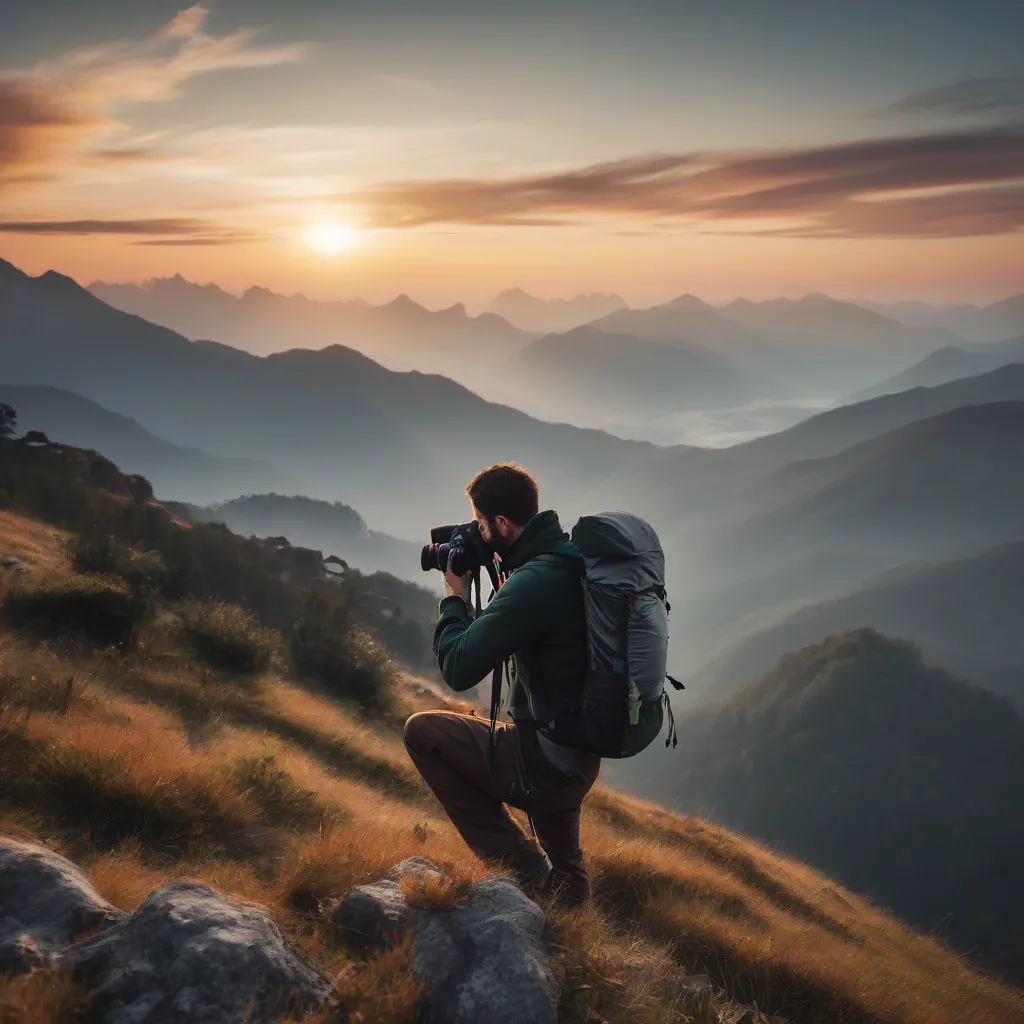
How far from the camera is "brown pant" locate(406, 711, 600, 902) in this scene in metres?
4.64

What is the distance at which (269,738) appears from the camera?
8906mm

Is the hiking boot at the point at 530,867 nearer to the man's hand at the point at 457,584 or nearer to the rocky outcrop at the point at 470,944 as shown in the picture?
the rocky outcrop at the point at 470,944

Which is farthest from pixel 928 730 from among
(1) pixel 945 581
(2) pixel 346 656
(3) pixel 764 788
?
(2) pixel 346 656

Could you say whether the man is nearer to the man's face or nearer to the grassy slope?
the man's face

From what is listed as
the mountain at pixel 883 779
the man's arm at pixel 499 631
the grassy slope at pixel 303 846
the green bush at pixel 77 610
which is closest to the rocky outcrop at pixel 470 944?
the grassy slope at pixel 303 846

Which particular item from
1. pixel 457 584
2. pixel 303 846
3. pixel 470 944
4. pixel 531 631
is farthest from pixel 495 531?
pixel 303 846

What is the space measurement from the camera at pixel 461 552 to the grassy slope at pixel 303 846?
174cm

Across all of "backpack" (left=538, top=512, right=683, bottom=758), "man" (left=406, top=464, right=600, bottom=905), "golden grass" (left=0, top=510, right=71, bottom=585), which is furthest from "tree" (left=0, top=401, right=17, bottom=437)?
"backpack" (left=538, top=512, right=683, bottom=758)

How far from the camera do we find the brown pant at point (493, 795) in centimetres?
464

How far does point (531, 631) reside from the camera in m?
4.05

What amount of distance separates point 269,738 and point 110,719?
6.93ft

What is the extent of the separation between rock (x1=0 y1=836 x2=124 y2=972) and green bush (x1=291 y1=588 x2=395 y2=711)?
414 inches

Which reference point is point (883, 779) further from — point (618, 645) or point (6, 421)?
point (618, 645)

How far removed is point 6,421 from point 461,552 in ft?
108
